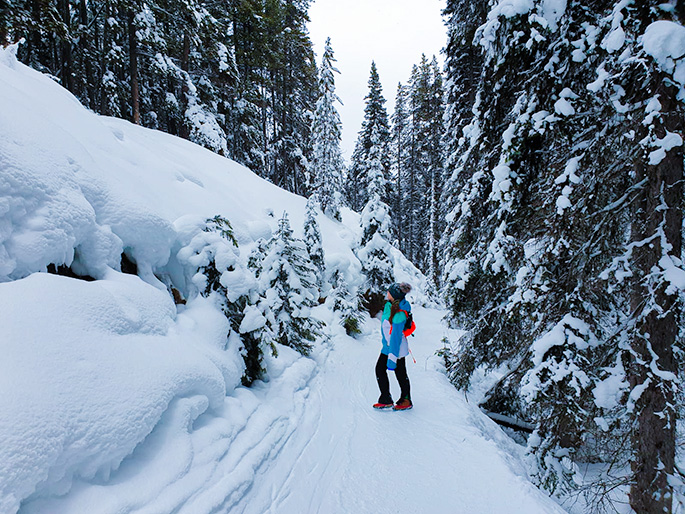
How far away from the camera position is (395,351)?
17.2ft

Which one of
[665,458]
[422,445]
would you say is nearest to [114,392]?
[422,445]

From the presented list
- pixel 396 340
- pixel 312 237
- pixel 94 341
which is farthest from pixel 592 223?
pixel 312 237

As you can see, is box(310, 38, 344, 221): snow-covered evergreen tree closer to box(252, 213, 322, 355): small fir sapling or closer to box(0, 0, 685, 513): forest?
box(0, 0, 685, 513): forest

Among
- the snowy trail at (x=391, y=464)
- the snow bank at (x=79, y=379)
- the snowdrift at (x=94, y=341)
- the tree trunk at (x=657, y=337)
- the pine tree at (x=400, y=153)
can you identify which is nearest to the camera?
the snow bank at (x=79, y=379)

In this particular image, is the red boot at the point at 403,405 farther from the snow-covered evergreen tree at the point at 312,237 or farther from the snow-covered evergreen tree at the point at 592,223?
the snow-covered evergreen tree at the point at 312,237

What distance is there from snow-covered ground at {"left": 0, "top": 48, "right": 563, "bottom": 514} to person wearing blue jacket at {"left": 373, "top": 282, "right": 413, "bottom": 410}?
0.37 metres

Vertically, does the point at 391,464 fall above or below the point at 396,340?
below

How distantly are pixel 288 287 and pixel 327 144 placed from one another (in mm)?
17869

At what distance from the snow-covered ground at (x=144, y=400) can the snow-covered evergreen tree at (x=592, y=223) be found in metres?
1.26

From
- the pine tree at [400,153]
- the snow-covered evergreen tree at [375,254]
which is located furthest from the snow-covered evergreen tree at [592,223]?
the pine tree at [400,153]

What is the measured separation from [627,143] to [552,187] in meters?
0.89

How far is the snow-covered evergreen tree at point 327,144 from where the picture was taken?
2166cm

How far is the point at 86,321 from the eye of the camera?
287 cm

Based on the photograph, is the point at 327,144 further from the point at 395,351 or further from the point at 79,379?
the point at 79,379
